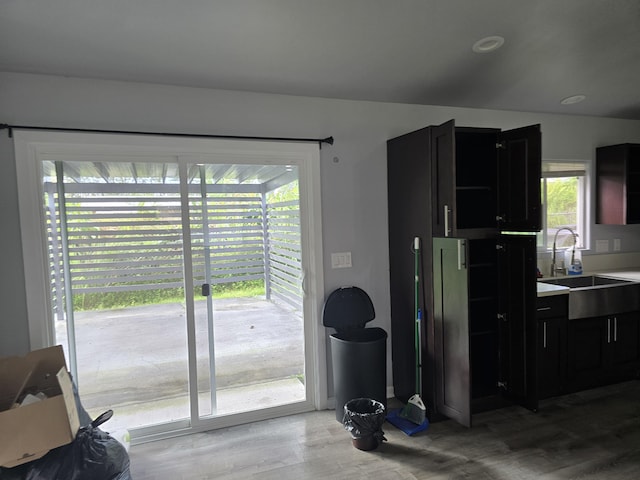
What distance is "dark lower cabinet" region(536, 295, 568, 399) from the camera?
119 inches

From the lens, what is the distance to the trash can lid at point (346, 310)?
9.74 feet

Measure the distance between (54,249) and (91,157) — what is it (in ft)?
2.11

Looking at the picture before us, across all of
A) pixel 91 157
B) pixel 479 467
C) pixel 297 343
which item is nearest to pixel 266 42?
pixel 91 157

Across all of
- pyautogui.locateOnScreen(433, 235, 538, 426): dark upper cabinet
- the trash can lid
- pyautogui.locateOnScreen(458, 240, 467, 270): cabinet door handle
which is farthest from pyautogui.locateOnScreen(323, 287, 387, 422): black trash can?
pyautogui.locateOnScreen(458, 240, 467, 270): cabinet door handle

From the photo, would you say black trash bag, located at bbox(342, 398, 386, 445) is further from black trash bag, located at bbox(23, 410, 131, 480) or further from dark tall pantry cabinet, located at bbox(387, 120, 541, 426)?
black trash bag, located at bbox(23, 410, 131, 480)

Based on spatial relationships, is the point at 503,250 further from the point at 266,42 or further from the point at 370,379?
the point at 266,42

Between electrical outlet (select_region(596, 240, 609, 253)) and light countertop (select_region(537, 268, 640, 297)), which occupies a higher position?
electrical outlet (select_region(596, 240, 609, 253))

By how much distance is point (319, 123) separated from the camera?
2990 millimetres

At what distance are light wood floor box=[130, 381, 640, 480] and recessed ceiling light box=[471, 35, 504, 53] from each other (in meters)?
2.54

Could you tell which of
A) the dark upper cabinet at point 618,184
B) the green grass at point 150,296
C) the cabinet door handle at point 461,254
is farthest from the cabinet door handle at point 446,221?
the dark upper cabinet at point 618,184

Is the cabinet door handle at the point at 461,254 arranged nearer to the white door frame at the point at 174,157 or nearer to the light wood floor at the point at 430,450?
the white door frame at the point at 174,157

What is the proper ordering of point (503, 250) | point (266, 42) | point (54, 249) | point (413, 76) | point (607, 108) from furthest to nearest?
point (607, 108) → point (503, 250) → point (413, 76) → point (54, 249) → point (266, 42)

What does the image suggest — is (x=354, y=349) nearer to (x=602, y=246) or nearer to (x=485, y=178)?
(x=485, y=178)

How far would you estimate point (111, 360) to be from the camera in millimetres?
2730
